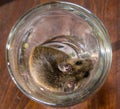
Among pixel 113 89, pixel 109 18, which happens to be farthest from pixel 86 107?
pixel 109 18

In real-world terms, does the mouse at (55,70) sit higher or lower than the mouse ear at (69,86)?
higher

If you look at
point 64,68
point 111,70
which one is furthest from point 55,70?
point 111,70

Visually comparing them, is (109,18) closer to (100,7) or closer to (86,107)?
(100,7)

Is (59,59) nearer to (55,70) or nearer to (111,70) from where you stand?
(55,70)

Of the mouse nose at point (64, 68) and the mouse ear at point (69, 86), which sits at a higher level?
Result: the mouse nose at point (64, 68)
